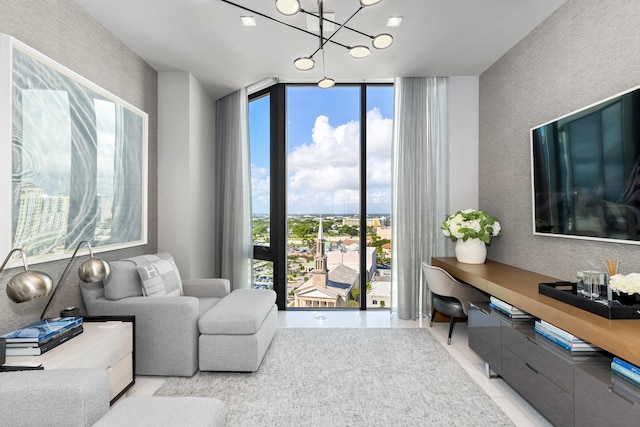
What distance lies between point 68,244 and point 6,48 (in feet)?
4.00

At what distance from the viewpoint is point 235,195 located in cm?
434

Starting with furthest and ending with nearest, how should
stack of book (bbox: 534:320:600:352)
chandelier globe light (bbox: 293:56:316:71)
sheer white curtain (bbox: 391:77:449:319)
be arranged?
sheer white curtain (bbox: 391:77:449:319), chandelier globe light (bbox: 293:56:316:71), stack of book (bbox: 534:320:600:352)

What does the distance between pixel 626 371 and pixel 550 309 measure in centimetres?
46

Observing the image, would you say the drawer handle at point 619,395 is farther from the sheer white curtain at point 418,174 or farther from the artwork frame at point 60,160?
the artwork frame at point 60,160

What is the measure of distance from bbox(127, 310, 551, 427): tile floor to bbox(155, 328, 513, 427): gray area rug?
0.26ft

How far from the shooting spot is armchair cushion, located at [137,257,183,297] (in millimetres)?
2678

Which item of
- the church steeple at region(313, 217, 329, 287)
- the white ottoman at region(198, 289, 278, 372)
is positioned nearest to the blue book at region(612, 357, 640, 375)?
the white ottoman at region(198, 289, 278, 372)

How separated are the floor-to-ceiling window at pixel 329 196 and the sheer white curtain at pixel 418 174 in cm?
30

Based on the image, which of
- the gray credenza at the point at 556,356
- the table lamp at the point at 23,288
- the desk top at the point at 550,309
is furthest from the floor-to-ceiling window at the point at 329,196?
the table lamp at the point at 23,288

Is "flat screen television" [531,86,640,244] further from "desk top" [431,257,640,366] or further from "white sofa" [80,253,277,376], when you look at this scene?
"white sofa" [80,253,277,376]

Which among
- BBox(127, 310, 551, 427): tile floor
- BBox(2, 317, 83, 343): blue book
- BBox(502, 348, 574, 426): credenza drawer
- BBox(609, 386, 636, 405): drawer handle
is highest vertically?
BBox(2, 317, 83, 343): blue book

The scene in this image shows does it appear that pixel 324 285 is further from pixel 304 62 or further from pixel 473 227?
pixel 304 62

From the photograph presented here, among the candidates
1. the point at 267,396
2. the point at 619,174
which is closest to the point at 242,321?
the point at 267,396

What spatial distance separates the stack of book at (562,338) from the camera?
177cm
